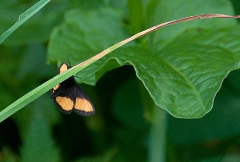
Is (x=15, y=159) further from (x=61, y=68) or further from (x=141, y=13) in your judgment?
(x=141, y=13)

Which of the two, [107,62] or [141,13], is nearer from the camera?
[107,62]

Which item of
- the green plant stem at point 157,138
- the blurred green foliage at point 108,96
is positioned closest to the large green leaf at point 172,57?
the blurred green foliage at point 108,96

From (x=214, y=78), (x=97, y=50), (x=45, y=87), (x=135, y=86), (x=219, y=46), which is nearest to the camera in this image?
(x=45, y=87)

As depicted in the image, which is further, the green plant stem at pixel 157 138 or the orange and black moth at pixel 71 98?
the green plant stem at pixel 157 138

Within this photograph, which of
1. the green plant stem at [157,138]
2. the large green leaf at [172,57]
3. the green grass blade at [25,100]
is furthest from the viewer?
the green plant stem at [157,138]

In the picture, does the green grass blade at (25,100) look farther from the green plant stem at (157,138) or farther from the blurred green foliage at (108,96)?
the green plant stem at (157,138)

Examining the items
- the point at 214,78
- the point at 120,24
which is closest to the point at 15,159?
the point at 120,24

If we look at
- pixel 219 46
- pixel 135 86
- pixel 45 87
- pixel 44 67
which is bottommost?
pixel 135 86

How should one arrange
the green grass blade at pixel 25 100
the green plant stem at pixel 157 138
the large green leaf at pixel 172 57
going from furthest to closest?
the green plant stem at pixel 157 138 → the large green leaf at pixel 172 57 → the green grass blade at pixel 25 100

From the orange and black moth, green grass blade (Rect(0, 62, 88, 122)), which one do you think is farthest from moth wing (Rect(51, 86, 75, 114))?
green grass blade (Rect(0, 62, 88, 122))
